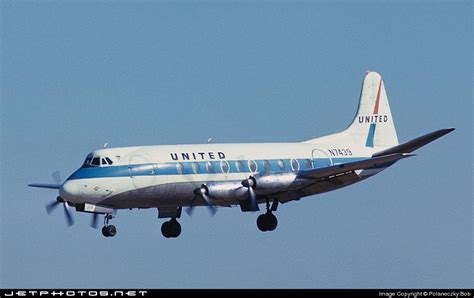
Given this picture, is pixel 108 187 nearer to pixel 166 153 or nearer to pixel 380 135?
pixel 166 153

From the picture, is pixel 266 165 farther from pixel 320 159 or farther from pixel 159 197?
pixel 159 197

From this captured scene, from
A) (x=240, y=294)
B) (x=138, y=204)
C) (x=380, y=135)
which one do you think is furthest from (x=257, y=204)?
(x=240, y=294)

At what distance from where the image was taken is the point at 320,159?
2265 inches

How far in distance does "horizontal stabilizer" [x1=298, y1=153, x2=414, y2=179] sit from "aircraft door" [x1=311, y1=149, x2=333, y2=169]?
7.47ft

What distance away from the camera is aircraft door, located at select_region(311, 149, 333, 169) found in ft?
188

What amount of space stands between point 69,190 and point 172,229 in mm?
6335

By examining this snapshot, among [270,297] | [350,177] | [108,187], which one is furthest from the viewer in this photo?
[350,177]

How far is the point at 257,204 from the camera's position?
5400 centimetres

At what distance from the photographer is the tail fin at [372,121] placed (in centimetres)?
6138

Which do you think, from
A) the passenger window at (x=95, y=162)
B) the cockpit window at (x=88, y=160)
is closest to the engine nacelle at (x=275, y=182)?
the passenger window at (x=95, y=162)

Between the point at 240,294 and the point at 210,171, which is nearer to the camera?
the point at 240,294

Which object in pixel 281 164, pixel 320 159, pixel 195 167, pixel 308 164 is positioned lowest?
pixel 195 167

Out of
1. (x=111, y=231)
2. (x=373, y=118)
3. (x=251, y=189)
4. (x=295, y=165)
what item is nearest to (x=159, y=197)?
(x=111, y=231)

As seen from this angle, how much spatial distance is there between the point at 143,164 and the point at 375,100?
51.8 feet
